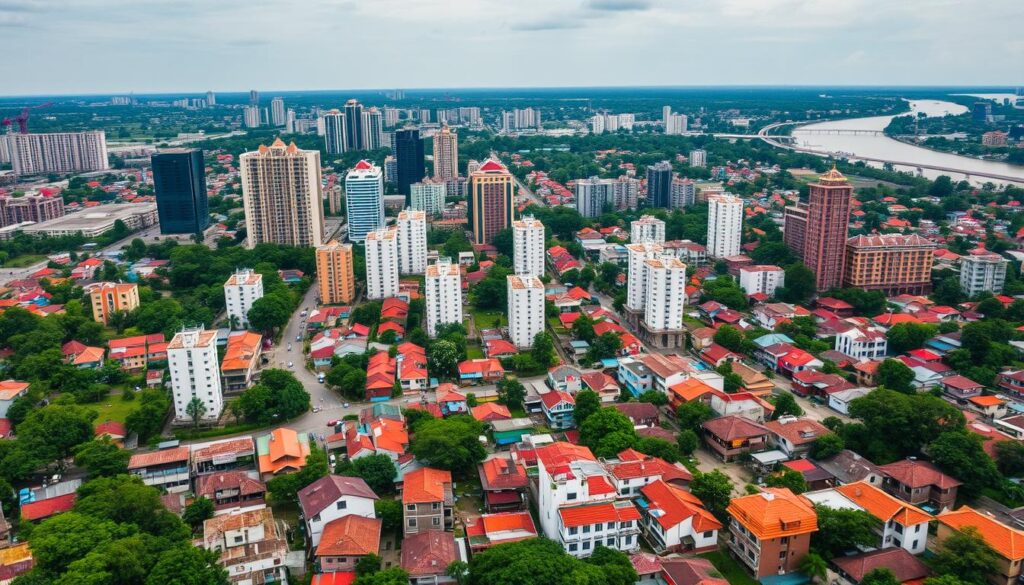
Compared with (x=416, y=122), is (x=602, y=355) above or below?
below

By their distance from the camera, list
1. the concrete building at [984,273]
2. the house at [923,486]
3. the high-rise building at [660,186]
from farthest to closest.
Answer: the high-rise building at [660,186]
the concrete building at [984,273]
the house at [923,486]

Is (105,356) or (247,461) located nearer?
(247,461)

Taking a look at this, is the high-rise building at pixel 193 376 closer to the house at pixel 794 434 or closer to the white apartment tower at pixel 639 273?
the house at pixel 794 434

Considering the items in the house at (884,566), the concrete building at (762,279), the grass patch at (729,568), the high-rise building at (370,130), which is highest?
the high-rise building at (370,130)

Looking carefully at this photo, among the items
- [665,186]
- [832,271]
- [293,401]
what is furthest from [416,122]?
[293,401]

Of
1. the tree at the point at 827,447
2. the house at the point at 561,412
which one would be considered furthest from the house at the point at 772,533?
the house at the point at 561,412

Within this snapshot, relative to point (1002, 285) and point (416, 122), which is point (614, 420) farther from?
point (416, 122)

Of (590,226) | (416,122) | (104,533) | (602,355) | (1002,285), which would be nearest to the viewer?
(104,533)

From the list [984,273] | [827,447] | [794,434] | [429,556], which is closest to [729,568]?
[827,447]
